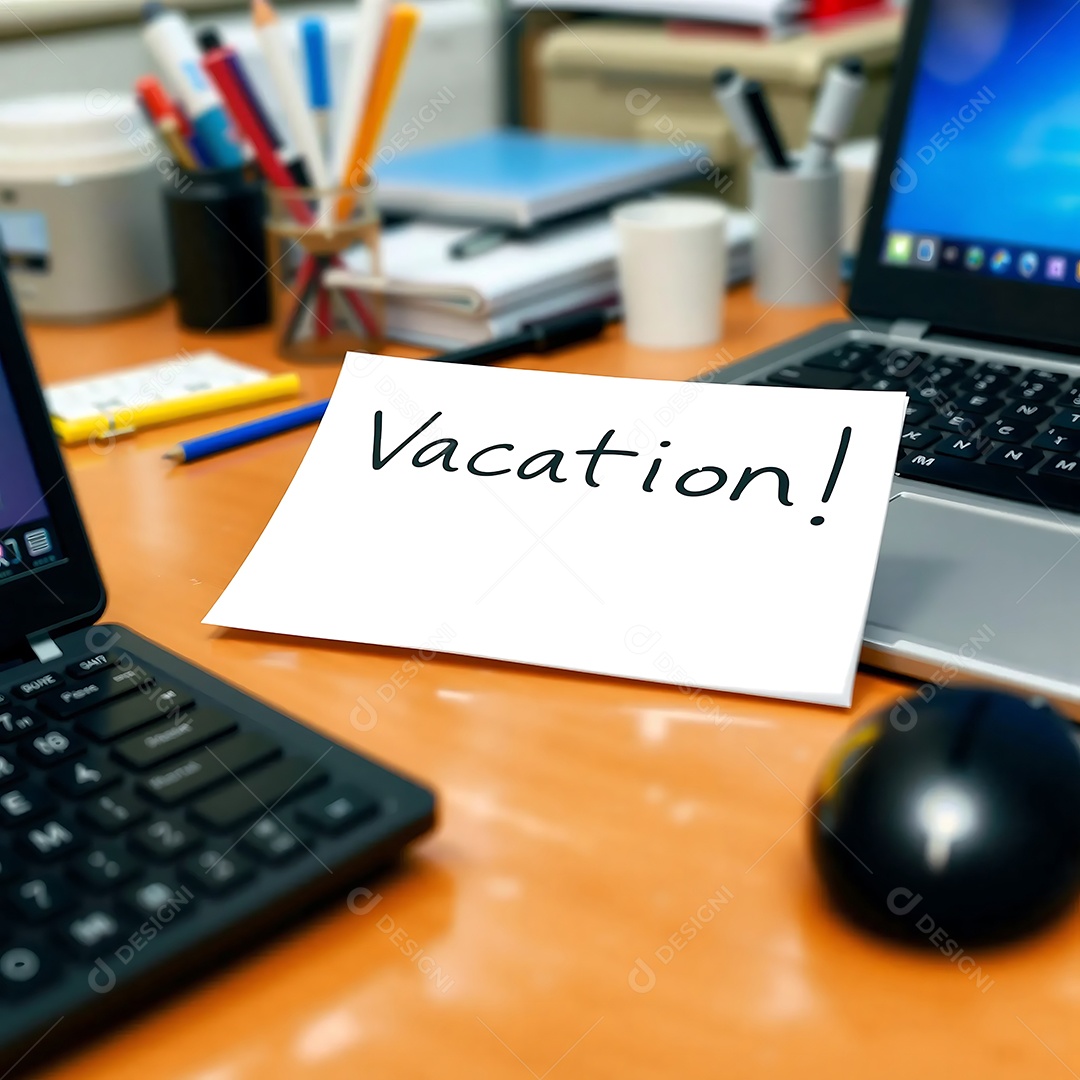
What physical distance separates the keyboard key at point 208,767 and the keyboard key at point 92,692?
1.9 inches

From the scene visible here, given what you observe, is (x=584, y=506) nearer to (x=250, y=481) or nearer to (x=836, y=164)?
(x=250, y=481)

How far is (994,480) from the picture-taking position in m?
0.55

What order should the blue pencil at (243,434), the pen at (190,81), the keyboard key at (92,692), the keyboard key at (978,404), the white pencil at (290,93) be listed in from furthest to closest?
the pen at (190,81) < the white pencil at (290,93) < the blue pencil at (243,434) < the keyboard key at (978,404) < the keyboard key at (92,692)

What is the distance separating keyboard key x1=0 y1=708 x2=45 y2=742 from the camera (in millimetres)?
389

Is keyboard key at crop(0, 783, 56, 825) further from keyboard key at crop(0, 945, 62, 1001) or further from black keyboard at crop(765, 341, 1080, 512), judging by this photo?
black keyboard at crop(765, 341, 1080, 512)

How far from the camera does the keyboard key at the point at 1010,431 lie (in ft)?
1.90

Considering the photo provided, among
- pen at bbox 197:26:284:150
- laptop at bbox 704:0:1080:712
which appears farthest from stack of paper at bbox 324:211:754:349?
laptop at bbox 704:0:1080:712

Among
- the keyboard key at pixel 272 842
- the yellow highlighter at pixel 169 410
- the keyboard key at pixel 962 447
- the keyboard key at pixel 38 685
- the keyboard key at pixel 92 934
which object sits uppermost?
the keyboard key at pixel 92 934

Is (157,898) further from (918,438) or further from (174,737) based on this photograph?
(918,438)

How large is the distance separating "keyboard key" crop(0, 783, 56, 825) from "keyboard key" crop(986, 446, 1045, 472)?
0.41m

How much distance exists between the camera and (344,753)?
0.38 meters

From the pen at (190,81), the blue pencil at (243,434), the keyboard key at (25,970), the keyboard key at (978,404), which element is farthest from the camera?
the pen at (190,81)

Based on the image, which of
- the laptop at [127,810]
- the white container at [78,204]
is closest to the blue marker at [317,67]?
the white container at [78,204]

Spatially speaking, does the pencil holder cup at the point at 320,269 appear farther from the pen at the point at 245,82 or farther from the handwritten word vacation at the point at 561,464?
the handwritten word vacation at the point at 561,464
